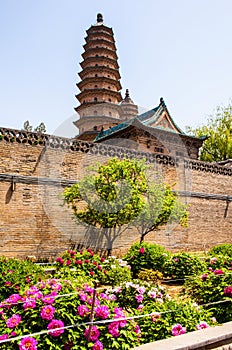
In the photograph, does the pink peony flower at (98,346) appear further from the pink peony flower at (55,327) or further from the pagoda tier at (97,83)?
the pagoda tier at (97,83)

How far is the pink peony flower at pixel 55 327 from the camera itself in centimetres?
336

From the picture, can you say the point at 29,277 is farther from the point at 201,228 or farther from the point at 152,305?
the point at 201,228

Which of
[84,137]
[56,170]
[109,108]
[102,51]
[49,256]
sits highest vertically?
[102,51]

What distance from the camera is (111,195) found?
35.2ft

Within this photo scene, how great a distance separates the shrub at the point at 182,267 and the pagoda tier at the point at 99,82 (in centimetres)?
1989

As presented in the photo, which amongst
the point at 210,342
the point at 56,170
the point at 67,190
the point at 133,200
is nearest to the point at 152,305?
the point at 210,342

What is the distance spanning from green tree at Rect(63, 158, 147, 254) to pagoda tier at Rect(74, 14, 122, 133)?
17.0 meters

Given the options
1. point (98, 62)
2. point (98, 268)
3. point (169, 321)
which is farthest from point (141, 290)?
point (98, 62)

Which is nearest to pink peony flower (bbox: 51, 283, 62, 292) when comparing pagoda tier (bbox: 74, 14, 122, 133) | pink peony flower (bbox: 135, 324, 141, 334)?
pink peony flower (bbox: 135, 324, 141, 334)

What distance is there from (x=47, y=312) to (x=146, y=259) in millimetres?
6039

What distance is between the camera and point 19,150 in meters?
11.8

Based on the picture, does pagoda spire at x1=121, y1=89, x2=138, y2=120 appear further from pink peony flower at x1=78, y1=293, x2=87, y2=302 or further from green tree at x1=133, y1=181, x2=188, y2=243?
pink peony flower at x1=78, y1=293, x2=87, y2=302

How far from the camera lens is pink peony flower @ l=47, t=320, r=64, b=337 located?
3361mm

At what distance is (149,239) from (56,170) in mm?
5289
